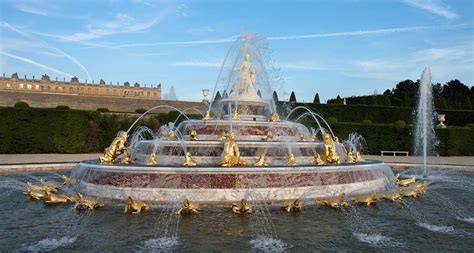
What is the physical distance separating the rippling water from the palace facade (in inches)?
3444

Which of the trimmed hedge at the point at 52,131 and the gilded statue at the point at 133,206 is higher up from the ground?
the trimmed hedge at the point at 52,131

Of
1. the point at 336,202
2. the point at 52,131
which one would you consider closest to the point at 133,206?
the point at 336,202

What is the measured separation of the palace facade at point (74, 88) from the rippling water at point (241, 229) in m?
87.5

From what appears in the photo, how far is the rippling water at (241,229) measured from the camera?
802 cm

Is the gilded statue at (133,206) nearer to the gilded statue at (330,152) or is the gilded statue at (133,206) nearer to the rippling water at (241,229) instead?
the rippling water at (241,229)

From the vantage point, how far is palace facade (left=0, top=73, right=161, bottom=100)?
101 meters

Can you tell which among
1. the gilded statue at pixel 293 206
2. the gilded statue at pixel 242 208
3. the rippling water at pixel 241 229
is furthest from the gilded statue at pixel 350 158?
the gilded statue at pixel 242 208

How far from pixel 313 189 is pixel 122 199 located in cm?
534

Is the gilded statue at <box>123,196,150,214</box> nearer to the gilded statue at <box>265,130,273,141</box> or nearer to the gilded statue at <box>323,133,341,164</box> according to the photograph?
the gilded statue at <box>323,133,341,164</box>

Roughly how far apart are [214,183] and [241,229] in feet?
8.07

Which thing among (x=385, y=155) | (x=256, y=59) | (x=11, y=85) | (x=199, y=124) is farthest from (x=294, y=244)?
(x=11, y=85)

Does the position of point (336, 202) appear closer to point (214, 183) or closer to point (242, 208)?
point (242, 208)

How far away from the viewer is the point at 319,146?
1545cm

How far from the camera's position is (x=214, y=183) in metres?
11.4
